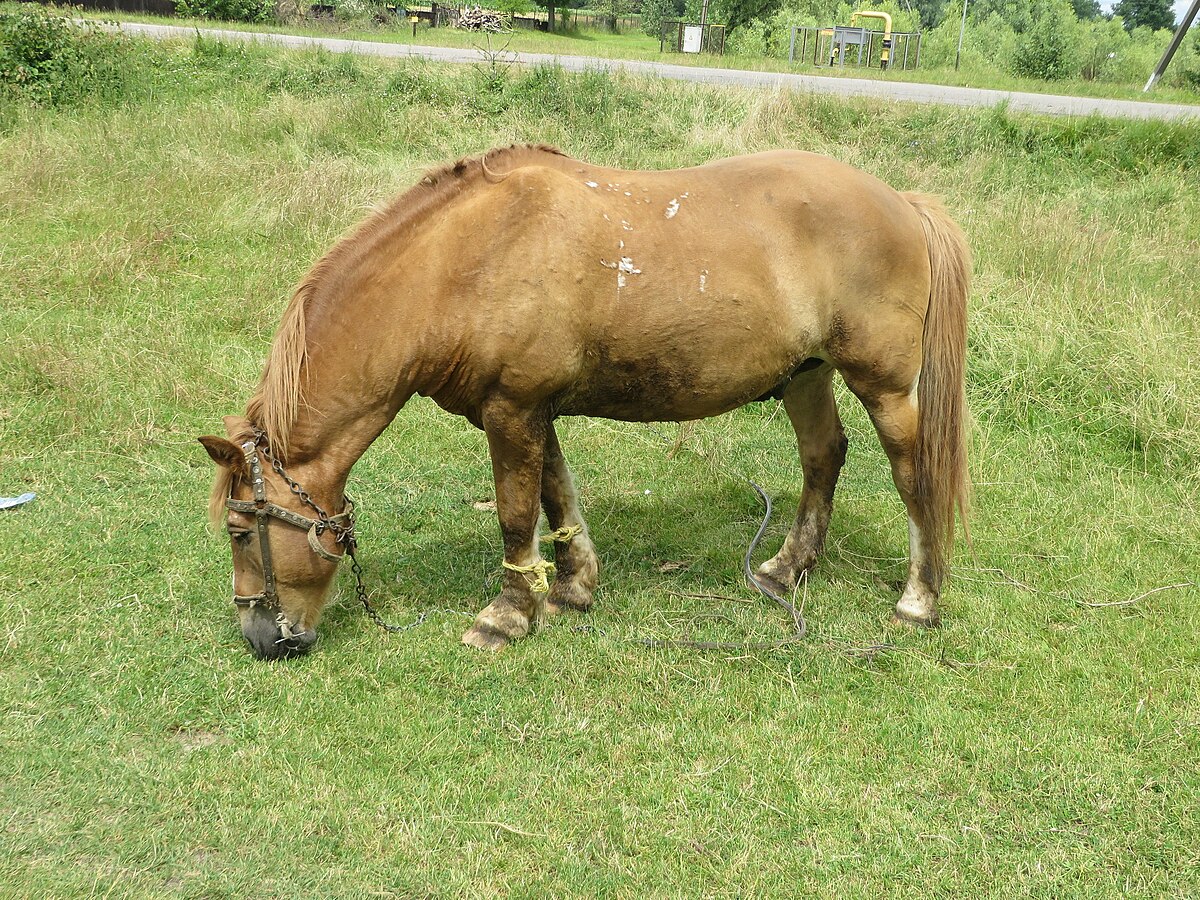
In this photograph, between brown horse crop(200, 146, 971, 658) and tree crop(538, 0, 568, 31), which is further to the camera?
tree crop(538, 0, 568, 31)

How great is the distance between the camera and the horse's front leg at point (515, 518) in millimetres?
4164

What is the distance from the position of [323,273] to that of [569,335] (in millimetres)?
1080

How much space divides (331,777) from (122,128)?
390 inches

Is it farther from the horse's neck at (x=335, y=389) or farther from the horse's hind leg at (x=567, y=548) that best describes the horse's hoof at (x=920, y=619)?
the horse's neck at (x=335, y=389)

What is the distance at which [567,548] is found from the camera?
473 cm

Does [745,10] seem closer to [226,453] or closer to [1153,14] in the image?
[226,453]

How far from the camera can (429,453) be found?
639cm

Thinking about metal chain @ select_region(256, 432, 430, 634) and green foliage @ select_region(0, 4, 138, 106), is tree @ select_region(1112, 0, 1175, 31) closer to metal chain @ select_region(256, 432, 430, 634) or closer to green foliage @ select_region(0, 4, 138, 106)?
green foliage @ select_region(0, 4, 138, 106)

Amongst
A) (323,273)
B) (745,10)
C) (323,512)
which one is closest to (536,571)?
(323,512)

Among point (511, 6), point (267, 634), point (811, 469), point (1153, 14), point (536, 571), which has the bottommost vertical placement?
point (267, 634)

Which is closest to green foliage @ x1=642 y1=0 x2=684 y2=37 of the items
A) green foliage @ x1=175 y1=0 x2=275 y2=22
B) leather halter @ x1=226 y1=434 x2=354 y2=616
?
green foliage @ x1=175 y1=0 x2=275 y2=22

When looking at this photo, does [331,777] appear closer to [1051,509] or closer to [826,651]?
[826,651]

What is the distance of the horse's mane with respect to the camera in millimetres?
3871

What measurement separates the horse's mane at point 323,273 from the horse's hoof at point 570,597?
5.11 feet
